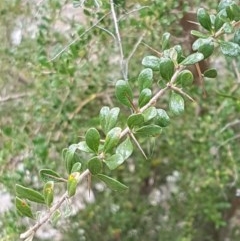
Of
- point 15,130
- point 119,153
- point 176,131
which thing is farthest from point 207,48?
point 176,131

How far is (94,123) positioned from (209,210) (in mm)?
458

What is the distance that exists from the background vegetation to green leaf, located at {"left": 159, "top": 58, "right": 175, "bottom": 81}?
29 centimetres

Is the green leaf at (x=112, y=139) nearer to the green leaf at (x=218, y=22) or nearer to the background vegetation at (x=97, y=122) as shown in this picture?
the green leaf at (x=218, y=22)

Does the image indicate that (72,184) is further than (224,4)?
No

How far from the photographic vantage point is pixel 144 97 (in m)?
0.60

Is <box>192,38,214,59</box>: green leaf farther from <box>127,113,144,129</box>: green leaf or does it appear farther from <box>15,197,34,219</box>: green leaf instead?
<box>15,197,34,219</box>: green leaf

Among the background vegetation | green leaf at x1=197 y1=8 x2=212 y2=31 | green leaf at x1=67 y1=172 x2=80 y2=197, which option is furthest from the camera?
the background vegetation

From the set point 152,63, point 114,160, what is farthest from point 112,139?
point 152,63

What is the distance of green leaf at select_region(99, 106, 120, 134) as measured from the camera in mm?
596

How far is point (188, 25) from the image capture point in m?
1.35

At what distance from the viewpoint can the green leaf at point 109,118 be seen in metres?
0.60

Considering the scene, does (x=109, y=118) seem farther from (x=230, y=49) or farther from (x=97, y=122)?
(x=97, y=122)

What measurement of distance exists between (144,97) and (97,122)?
0.54m

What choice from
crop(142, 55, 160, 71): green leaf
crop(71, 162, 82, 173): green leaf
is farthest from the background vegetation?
crop(71, 162, 82, 173): green leaf
